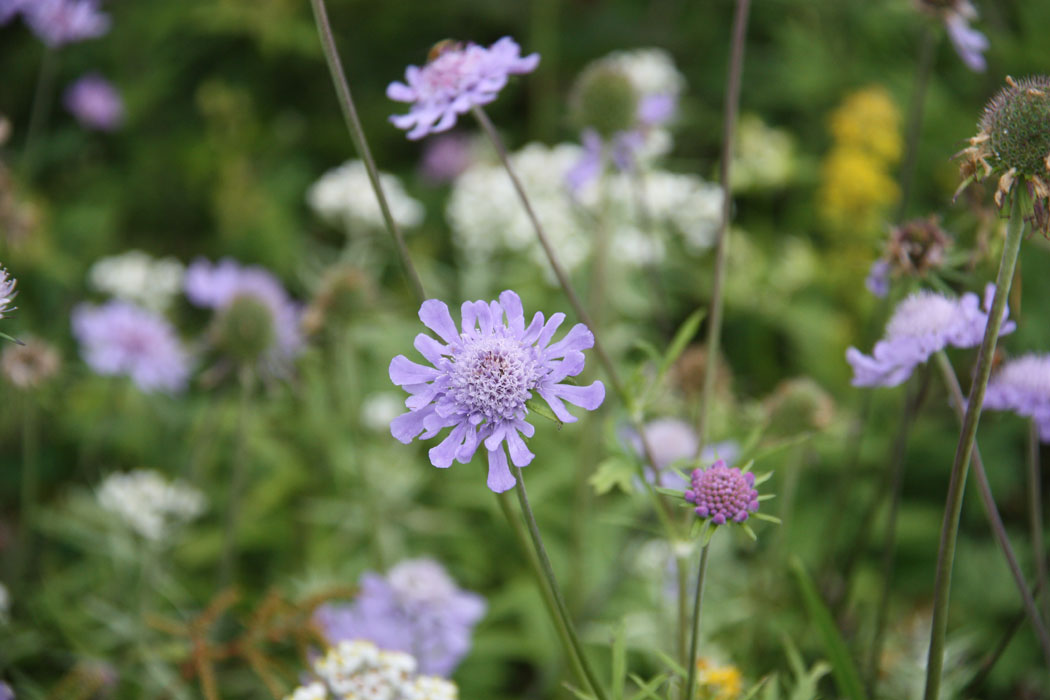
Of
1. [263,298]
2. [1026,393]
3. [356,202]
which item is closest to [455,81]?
[1026,393]

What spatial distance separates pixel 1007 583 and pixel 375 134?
303cm

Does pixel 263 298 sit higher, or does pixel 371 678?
pixel 263 298

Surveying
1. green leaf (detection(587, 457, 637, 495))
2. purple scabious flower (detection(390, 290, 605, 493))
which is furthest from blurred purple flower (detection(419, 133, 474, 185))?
purple scabious flower (detection(390, 290, 605, 493))

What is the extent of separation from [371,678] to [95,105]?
10.4 feet

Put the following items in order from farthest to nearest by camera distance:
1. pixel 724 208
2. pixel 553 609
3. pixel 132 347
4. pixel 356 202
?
pixel 356 202, pixel 132 347, pixel 724 208, pixel 553 609

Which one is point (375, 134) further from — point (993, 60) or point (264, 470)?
point (993, 60)

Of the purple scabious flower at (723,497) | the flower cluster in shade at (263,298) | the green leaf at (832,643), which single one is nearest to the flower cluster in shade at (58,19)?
the flower cluster in shade at (263,298)

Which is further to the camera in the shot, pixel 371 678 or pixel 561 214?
pixel 561 214

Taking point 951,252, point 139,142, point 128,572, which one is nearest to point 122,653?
point 128,572

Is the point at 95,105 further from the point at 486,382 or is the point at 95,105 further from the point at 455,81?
the point at 486,382

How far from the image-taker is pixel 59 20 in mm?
2316

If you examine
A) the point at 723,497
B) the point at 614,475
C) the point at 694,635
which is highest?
the point at 614,475

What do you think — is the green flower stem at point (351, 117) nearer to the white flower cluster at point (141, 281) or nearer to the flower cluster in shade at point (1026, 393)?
the flower cluster in shade at point (1026, 393)

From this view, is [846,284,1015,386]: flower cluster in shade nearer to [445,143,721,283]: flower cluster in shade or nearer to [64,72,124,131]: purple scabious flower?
[445,143,721,283]: flower cluster in shade
